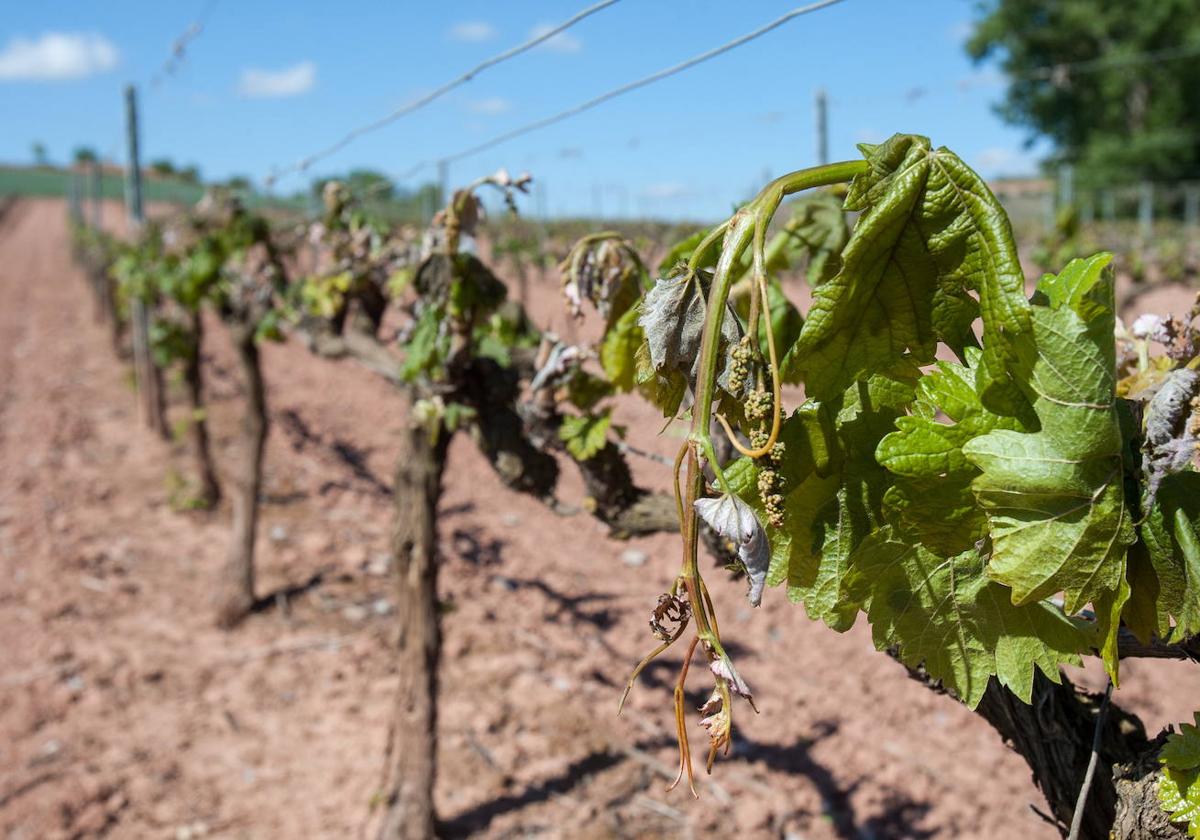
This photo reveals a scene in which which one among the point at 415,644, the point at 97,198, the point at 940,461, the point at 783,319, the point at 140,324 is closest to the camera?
the point at 940,461

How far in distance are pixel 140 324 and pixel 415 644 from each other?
273 inches

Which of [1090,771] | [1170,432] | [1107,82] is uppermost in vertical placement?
[1107,82]

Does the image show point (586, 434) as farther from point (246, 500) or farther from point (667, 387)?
point (246, 500)

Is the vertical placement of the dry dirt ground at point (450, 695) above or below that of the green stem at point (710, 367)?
below

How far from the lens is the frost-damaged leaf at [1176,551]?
959mm

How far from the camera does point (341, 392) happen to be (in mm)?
9797

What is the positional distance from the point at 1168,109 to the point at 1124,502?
37.2 metres

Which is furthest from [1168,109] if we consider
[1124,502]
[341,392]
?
[1124,502]

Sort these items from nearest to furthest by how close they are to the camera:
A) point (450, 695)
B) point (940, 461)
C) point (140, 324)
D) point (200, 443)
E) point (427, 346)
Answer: point (940, 461) → point (427, 346) → point (450, 695) → point (200, 443) → point (140, 324)

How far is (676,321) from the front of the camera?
0.93 m

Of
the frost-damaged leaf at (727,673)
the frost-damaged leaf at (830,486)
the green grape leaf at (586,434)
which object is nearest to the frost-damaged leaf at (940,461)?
the frost-damaged leaf at (830,486)

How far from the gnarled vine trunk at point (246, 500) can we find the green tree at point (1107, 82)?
1177 inches

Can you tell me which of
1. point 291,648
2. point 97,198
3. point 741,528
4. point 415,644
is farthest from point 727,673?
point 97,198

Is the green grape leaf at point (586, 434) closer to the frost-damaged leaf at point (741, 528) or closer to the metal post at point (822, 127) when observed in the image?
the frost-damaged leaf at point (741, 528)
